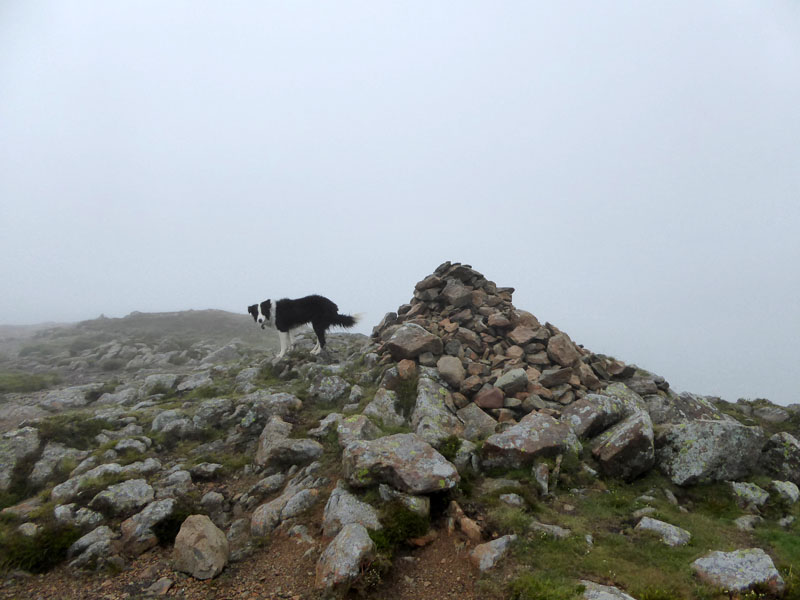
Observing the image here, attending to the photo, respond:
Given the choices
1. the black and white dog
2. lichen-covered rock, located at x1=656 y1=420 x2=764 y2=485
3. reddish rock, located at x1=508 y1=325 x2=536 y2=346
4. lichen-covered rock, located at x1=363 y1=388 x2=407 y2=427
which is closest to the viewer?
lichen-covered rock, located at x1=656 y1=420 x2=764 y2=485

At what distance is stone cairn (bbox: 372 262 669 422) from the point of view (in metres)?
12.1

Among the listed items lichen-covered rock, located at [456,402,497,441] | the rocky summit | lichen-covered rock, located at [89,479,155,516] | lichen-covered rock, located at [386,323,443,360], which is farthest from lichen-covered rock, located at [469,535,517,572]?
lichen-covered rock, located at [386,323,443,360]

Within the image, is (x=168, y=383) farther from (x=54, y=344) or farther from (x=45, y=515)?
(x=54, y=344)

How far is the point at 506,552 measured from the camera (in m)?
6.51

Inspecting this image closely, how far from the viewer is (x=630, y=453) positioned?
909 centimetres

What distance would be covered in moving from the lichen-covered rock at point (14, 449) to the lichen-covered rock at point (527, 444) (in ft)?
40.5

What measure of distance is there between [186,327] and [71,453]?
149 feet

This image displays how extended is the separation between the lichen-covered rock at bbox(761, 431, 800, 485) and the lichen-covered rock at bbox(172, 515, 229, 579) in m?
12.5

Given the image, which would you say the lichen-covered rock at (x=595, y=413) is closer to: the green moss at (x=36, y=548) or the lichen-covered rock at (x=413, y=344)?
the lichen-covered rock at (x=413, y=344)

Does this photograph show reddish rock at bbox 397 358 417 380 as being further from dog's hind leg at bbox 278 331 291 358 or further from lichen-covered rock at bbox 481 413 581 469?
dog's hind leg at bbox 278 331 291 358

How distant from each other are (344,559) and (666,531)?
5.78 meters

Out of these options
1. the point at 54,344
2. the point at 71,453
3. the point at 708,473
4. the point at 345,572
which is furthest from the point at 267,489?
the point at 54,344

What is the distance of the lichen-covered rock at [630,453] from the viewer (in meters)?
9.09

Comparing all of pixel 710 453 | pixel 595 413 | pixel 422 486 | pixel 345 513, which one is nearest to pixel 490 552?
pixel 422 486
